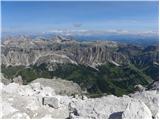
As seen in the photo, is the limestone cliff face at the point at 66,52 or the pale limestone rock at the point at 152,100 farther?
the limestone cliff face at the point at 66,52

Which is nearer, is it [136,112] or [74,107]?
[136,112]

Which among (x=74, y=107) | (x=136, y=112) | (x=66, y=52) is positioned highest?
(x=136, y=112)

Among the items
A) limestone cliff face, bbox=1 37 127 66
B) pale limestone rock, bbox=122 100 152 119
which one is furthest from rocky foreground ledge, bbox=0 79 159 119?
limestone cliff face, bbox=1 37 127 66

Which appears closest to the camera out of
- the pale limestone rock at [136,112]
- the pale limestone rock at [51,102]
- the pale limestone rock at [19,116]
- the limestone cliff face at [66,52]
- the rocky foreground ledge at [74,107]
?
the pale limestone rock at [136,112]

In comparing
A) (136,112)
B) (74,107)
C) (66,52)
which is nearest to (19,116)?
(74,107)

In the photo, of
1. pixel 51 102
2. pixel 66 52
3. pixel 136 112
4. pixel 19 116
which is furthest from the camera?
pixel 66 52

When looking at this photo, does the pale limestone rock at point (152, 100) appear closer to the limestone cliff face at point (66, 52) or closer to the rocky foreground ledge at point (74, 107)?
the rocky foreground ledge at point (74, 107)

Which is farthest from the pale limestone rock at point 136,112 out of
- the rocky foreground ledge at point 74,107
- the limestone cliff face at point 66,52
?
the limestone cliff face at point 66,52

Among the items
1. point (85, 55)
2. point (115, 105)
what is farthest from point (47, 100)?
point (85, 55)

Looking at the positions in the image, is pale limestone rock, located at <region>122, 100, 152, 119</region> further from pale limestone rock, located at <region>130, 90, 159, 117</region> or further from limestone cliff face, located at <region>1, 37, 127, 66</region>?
limestone cliff face, located at <region>1, 37, 127, 66</region>

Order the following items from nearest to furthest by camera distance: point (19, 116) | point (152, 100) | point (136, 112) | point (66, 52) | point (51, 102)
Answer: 1. point (136, 112)
2. point (19, 116)
3. point (152, 100)
4. point (51, 102)
5. point (66, 52)

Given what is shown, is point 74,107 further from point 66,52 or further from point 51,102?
point 66,52
